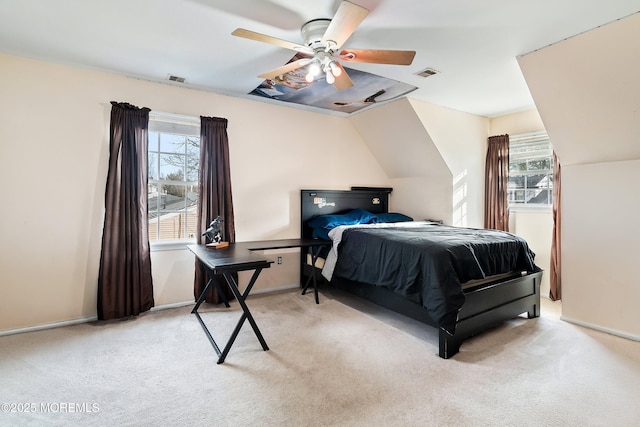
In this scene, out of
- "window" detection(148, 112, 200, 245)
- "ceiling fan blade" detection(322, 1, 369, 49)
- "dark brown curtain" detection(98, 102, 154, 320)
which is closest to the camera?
"ceiling fan blade" detection(322, 1, 369, 49)

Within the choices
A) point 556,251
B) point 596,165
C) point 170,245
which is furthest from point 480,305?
point 170,245

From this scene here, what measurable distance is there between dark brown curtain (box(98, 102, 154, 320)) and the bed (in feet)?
6.59

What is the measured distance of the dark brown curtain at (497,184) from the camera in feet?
14.5

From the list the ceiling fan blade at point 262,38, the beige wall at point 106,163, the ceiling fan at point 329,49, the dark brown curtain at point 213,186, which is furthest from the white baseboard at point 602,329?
the dark brown curtain at point 213,186

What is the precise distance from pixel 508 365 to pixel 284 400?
1649 millimetres

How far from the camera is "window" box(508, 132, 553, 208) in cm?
411

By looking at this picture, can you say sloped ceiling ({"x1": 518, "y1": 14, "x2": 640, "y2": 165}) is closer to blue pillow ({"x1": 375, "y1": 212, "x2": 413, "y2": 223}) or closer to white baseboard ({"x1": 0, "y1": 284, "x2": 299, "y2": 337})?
blue pillow ({"x1": 375, "y1": 212, "x2": 413, "y2": 223})

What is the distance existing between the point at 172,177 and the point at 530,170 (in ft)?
15.5

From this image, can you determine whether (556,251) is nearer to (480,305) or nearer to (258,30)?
(480,305)

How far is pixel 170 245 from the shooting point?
3.43 m

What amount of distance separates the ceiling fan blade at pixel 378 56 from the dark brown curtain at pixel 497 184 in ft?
10.1

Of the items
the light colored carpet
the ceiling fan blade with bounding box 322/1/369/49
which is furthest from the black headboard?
the ceiling fan blade with bounding box 322/1/369/49

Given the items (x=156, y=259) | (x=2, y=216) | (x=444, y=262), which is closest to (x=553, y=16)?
(x=444, y=262)

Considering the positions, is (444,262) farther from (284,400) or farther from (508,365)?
(284,400)
